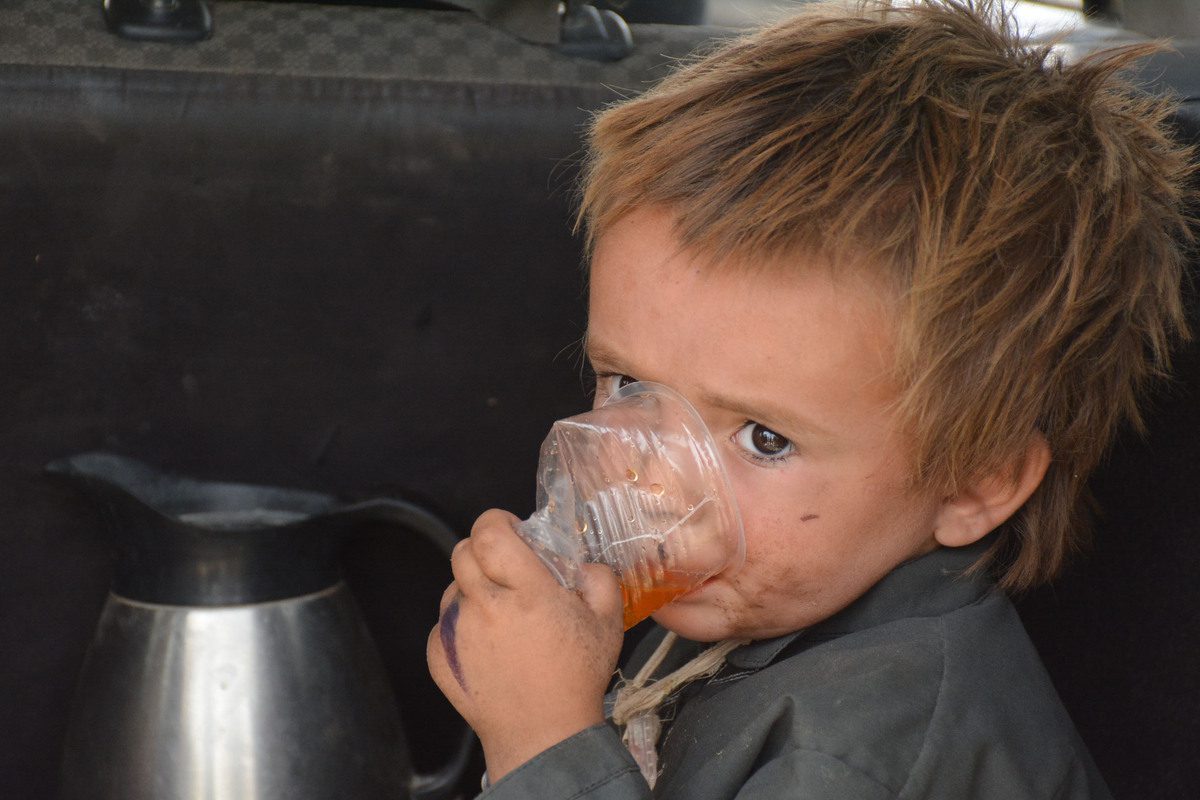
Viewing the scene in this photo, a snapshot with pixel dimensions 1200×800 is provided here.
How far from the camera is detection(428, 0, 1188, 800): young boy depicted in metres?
0.79

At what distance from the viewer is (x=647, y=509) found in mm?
818

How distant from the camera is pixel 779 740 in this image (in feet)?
2.63

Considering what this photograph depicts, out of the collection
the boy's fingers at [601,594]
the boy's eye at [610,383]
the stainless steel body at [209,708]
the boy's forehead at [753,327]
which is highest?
the boy's forehead at [753,327]

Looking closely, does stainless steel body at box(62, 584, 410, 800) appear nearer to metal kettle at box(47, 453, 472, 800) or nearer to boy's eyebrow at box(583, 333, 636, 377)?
metal kettle at box(47, 453, 472, 800)

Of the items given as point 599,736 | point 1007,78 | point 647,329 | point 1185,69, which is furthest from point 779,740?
point 1185,69

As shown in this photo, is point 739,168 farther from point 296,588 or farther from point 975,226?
point 296,588

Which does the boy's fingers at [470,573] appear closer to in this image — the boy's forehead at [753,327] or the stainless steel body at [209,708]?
the boy's forehead at [753,327]

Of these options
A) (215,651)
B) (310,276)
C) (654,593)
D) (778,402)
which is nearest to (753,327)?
(778,402)

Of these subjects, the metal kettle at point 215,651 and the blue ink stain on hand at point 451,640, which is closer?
the blue ink stain on hand at point 451,640

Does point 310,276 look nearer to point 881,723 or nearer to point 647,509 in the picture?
point 647,509

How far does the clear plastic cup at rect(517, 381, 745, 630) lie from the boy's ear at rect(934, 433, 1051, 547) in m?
0.15

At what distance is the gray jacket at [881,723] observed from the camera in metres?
0.76

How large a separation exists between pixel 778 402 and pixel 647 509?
0.10 metres

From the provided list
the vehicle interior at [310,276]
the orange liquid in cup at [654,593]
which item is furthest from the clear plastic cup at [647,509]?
the vehicle interior at [310,276]
